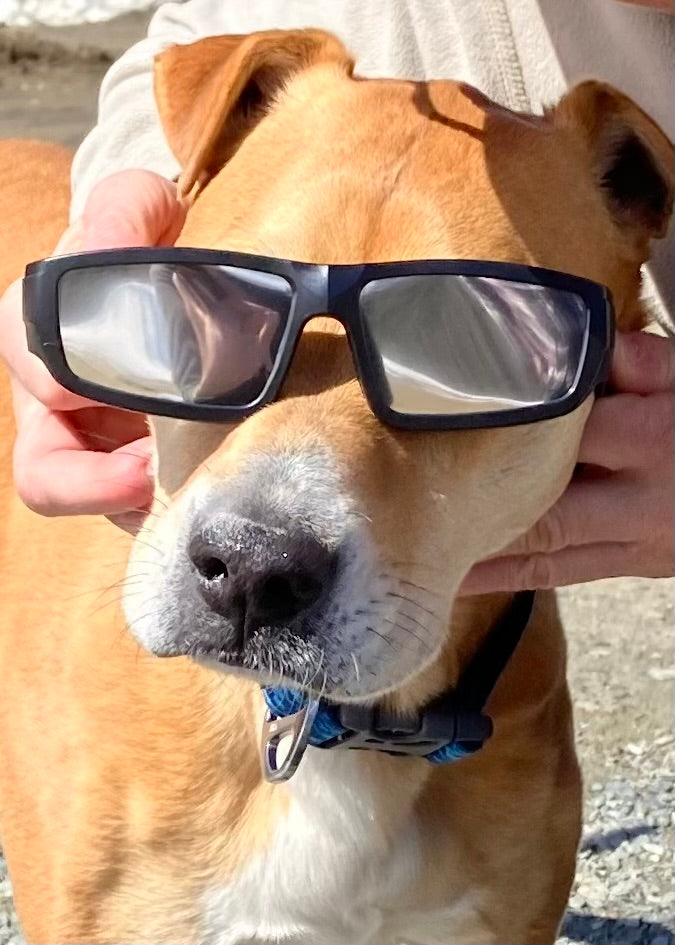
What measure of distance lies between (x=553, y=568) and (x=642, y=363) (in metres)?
0.36

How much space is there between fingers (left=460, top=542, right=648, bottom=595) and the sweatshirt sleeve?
3.58 ft

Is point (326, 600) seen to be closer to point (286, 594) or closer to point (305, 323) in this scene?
point (286, 594)

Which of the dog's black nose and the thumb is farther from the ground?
the thumb

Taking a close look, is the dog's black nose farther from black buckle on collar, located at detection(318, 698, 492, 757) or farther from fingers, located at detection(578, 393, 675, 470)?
fingers, located at detection(578, 393, 675, 470)

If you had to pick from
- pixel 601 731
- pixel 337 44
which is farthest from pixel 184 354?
pixel 601 731

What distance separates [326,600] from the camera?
1.64m

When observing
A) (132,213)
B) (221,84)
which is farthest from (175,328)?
(221,84)

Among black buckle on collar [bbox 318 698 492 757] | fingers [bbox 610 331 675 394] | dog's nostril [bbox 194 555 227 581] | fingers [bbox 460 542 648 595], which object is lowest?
black buckle on collar [bbox 318 698 492 757]

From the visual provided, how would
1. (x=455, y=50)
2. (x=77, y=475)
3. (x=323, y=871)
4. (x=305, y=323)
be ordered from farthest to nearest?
(x=455, y=50) → (x=323, y=871) → (x=77, y=475) → (x=305, y=323)

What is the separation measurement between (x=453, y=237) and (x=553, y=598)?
96 cm

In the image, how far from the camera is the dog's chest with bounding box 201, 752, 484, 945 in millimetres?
2250

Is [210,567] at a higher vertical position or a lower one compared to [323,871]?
higher

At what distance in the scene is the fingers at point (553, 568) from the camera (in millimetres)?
2070

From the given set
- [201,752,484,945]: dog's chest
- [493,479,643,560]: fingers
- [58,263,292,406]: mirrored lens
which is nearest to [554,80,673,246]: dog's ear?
[493,479,643,560]: fingers
